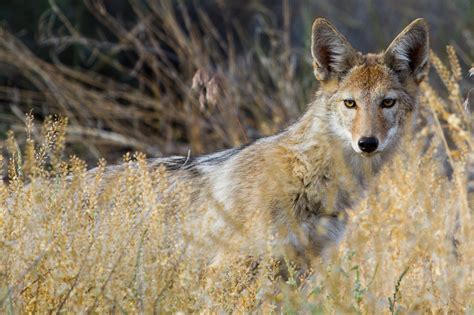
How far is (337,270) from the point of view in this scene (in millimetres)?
3650

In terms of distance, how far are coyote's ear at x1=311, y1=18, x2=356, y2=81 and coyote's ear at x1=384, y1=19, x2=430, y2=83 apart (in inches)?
9.5

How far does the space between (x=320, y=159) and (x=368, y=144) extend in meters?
0.34

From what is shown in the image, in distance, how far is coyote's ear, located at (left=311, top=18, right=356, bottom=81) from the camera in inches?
211

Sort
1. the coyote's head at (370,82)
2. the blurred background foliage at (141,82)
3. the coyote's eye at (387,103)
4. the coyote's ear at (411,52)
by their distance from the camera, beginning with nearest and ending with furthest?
the coyote's head at (370,82) → the coyote's eye at (387,103) → the coyote's ear at (411,52) → the blurred background foliage at (141,82)

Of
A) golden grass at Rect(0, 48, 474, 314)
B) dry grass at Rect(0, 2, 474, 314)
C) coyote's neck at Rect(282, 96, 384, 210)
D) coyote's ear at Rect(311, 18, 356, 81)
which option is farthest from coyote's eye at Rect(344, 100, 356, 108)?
golden grass at Rect(0, 48, 474, 314)

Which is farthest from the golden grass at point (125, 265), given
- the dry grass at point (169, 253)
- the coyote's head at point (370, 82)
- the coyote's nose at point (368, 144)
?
the coyote's head at point (370, 82)

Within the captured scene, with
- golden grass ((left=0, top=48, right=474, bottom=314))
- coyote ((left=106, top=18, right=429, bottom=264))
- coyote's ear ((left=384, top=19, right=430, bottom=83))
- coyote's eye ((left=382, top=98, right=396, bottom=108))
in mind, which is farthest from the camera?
coyote's ear ((left=384, top=19, right=430, bottom=83))

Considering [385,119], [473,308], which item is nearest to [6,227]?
[473,308]

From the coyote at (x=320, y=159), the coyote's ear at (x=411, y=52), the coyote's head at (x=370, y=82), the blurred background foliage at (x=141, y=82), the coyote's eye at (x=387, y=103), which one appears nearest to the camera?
the coyote at (x=320, y=159)

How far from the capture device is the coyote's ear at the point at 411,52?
211 inches

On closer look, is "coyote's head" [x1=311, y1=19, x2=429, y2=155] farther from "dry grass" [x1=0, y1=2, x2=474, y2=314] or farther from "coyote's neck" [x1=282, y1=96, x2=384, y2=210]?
"dry grass" [x1=0, y1=2, x2=474, y2=314]

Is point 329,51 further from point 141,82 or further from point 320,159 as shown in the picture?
point 141,82

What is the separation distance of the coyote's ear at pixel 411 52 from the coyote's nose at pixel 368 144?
24.4 inches

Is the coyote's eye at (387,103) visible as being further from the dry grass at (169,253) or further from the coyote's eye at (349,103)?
the dry grass at (169,253)
